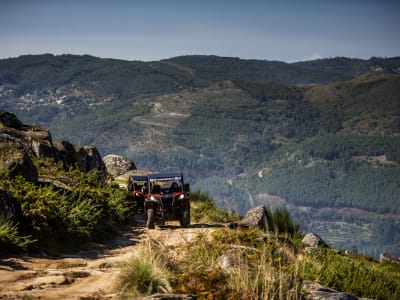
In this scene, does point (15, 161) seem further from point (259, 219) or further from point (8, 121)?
point (8, 121)

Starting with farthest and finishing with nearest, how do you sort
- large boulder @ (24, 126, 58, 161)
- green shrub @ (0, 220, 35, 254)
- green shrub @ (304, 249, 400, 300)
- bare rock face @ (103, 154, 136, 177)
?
bare rock face @ (103, 154, 136, 177), large boulder @ (24, 126, 58, 161), green shrub @ (304, 249, 400, 300), green shrub @ (0, 220, 35, 254)

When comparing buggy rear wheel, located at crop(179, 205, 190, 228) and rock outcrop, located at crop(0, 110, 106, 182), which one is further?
buggy rear wheel, located at crop(179, 205, 190, 228)

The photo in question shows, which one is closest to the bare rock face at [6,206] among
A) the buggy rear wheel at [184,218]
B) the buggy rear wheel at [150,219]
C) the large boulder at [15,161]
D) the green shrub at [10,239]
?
the green shrub at [10,239]

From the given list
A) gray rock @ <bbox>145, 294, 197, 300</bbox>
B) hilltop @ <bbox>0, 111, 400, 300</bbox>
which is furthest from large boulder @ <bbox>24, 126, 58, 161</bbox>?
gray rock @ <bbox>145, 294, 197, 300</bbox>

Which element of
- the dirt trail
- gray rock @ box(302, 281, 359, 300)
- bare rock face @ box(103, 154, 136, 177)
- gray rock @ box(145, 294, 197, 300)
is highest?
gray rock @ box(145, 294, 197, 300)

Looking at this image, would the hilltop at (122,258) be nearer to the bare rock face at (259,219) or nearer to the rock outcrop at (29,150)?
the rock outcrop at (29,150)

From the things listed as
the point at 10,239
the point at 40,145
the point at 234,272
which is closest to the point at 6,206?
the point at 10,239

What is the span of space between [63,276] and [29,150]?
13357 millimetres

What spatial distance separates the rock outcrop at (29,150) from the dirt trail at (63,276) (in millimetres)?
3440

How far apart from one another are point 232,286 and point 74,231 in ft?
18.7

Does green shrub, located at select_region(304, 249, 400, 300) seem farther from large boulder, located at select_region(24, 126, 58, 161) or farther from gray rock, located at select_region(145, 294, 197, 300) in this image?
large boulder, located at select_region(24, 126, 58, 161)

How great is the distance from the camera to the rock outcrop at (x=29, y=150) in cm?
1543

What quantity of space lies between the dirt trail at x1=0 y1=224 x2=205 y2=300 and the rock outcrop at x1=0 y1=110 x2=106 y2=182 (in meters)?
3.44

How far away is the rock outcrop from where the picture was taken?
15.4 meters
